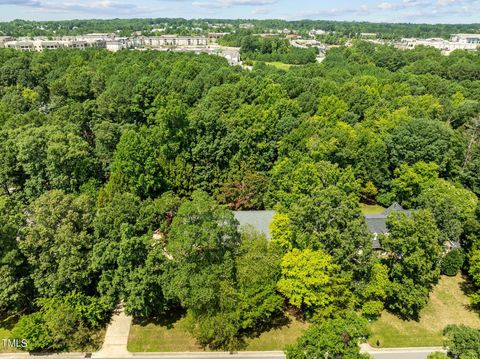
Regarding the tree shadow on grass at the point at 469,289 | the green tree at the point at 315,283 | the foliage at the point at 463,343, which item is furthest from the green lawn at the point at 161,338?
the tree shadow on grass at the point at 469,289

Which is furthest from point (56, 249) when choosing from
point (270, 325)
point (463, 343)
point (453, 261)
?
point (453, 261)

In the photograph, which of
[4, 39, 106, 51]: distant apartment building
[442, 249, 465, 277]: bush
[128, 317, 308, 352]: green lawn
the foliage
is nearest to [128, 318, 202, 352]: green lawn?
[128, 317, 308, 352]: green lawn

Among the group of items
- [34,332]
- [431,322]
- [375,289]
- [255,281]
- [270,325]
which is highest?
[255,281]

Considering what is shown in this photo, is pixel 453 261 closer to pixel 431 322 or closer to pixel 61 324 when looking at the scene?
pixel 431 322

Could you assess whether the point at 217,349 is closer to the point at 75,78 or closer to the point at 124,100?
the point at 124,100

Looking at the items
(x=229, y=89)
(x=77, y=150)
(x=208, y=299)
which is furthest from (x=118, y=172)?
(x=229, y=89)
